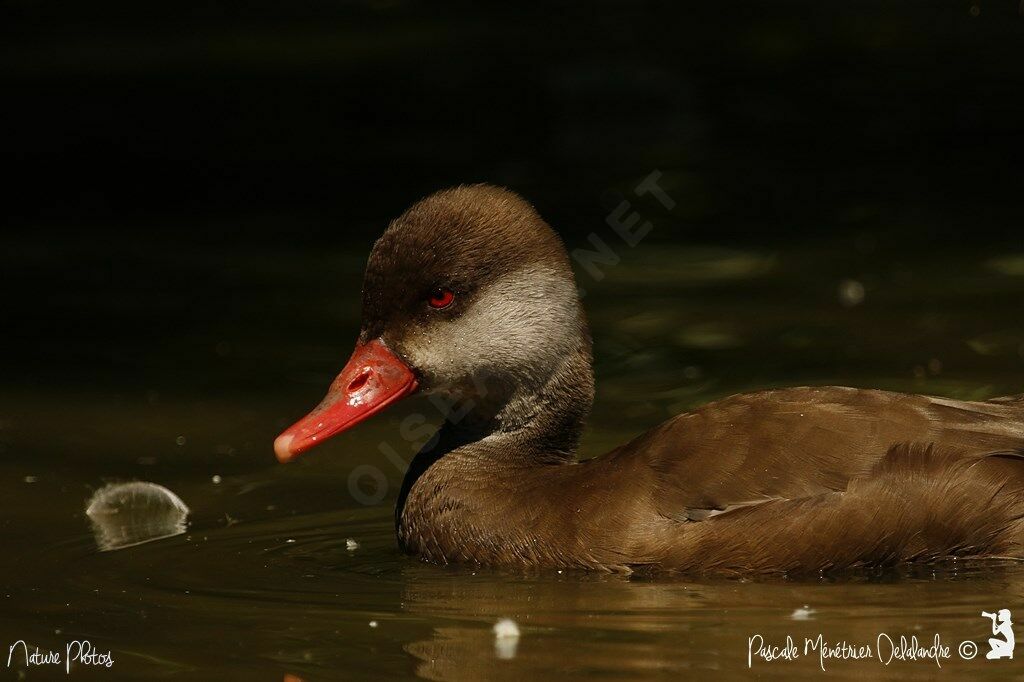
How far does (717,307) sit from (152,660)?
5321 mm

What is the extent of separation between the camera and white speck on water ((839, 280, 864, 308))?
1095 centimetres

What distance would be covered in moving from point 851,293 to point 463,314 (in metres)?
4.20

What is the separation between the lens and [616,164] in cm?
1427

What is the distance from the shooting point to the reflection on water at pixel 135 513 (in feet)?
25.4

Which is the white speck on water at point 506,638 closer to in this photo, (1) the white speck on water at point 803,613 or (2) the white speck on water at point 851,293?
(1) the white speck on water at point 803,613

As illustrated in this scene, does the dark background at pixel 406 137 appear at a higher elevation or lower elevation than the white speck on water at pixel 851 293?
higher

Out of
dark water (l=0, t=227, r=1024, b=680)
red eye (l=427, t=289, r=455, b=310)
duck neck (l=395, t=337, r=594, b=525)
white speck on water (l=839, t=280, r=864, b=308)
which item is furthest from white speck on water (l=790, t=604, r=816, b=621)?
white speck on water (l=839, t=280, r=864, b=308)

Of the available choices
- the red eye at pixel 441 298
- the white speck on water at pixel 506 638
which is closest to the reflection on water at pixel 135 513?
the red eye at pixel 441 298

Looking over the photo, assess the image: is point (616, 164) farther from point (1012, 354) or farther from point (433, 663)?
point (433, 663)

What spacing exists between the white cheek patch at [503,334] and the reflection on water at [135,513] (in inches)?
48.9

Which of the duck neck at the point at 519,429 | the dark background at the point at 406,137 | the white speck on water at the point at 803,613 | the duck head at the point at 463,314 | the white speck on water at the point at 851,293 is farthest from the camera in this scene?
the dark background at the point at 406,137

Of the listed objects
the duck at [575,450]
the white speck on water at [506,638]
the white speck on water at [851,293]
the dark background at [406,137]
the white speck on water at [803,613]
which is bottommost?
the white speck on water at [506,638]

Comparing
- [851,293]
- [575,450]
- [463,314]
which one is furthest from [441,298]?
[851,293]

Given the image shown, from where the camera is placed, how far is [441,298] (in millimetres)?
7438
